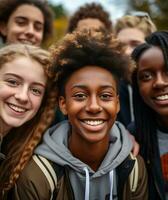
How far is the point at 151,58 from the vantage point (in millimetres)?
3154

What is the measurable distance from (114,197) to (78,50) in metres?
1.23

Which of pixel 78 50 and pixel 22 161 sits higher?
pixel 78 50

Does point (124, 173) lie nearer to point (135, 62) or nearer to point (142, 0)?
point (135, 62)

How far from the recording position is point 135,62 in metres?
3.27

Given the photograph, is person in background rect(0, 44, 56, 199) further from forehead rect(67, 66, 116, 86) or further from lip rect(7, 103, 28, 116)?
forehead rect(67, 66, 116, 86)

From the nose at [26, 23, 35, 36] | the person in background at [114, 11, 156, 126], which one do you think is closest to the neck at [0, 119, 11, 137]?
the nose at [26, 23, 35, 36]

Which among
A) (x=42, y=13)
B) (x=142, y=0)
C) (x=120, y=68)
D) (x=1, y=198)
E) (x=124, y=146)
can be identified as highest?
(x=142, y=0)

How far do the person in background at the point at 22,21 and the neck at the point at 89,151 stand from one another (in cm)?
202

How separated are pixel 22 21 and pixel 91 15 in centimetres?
122

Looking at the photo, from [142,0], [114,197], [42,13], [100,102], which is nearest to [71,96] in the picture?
[100,102]

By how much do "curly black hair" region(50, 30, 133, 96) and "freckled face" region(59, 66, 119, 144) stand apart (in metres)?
0.06

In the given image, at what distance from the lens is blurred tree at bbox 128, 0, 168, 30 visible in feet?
70.4

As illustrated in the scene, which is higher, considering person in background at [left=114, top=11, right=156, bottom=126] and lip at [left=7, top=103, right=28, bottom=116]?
person in background at [left=114, top=11, right=156, bottom=126]

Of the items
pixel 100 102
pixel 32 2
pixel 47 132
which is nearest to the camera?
pixel 100 102
